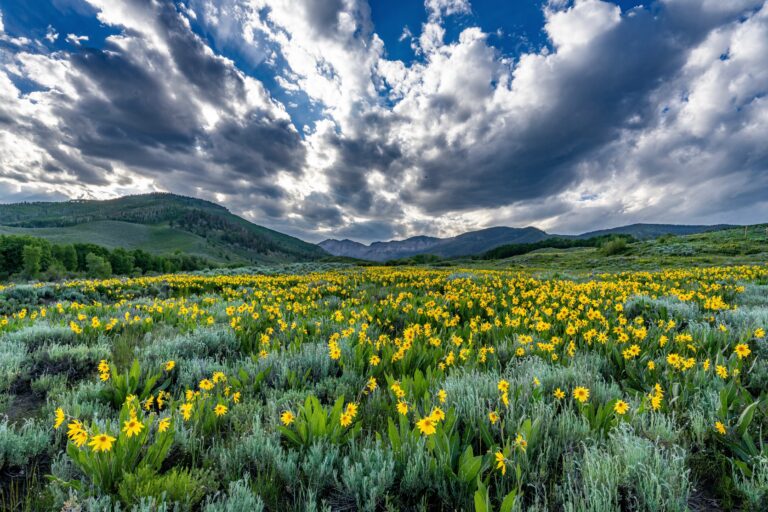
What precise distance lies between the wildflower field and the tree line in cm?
4663

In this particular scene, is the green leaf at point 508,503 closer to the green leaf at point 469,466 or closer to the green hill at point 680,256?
the green leaf at point 469,466

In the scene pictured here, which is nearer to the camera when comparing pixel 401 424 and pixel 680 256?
pixel 401 424

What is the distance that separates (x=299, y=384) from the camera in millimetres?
3793

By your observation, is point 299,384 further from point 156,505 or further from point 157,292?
point 157,292

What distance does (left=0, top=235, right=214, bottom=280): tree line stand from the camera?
52.3 m

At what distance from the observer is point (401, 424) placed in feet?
8.02

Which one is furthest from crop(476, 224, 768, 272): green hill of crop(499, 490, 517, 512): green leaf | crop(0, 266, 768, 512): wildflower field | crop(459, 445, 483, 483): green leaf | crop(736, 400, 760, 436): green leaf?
crop(499, 490, 517, 512): green leaf

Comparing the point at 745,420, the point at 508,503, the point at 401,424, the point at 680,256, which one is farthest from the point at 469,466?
the point at 680,256

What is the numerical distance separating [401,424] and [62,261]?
96.7 meters

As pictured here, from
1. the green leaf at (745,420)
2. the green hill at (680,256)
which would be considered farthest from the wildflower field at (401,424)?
the green hill at (680,256)

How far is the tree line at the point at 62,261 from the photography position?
52312mm

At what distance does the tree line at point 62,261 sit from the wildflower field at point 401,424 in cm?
4663

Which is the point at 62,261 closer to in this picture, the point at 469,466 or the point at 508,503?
the point at 469,466

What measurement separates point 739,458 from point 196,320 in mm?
8033
